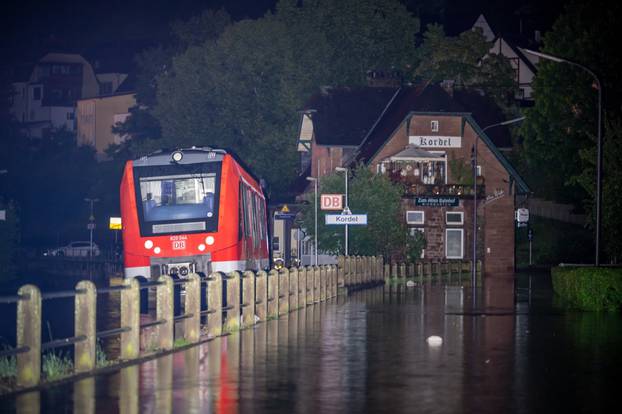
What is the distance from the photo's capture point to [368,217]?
6469cm

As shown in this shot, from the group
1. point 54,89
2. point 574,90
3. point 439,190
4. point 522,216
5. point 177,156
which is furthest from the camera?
point 54,89

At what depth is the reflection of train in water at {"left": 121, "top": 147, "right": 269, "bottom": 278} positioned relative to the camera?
108 ft

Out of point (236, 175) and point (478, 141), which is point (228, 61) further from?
point (236, 175)

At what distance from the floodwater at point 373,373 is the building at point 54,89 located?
127103mm

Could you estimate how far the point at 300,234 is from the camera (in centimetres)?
8412

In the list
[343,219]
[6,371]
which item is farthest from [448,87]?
[6,371]

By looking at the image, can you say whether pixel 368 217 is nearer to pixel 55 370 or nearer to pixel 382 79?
pixel 382 79

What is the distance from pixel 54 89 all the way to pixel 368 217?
92.5m

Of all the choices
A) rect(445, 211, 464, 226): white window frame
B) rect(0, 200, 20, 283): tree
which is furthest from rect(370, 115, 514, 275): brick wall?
rect(0, 200, 20, 283): tree

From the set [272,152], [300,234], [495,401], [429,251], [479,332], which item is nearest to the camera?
[495,401]

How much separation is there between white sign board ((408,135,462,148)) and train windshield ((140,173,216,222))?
44.8m

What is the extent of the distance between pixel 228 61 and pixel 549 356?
75.0 meters

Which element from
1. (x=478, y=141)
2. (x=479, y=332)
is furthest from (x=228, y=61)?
(x=479, y=332)

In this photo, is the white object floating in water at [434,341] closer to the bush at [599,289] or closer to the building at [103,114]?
the bush at [599,289]
